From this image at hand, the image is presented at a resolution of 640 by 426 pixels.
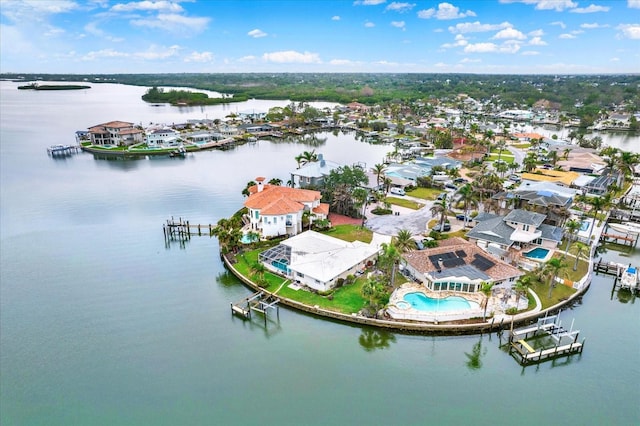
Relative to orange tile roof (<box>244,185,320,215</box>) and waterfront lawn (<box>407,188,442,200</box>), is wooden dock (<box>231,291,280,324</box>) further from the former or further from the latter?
waterfront lawn (<box>407,188,442,200</box>)

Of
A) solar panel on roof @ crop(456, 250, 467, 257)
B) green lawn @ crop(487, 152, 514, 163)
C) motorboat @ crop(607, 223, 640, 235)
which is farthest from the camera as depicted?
green lawn @ crop(487, 152, 514, 163)

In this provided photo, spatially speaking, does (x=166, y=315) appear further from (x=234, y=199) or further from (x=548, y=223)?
(x=548, y=223)

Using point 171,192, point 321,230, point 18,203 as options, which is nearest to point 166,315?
point 321,230

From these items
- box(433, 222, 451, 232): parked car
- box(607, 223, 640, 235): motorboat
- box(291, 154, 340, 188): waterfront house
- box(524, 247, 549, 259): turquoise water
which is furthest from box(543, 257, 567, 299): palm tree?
box(291, 154, 340, 188): waterfront house

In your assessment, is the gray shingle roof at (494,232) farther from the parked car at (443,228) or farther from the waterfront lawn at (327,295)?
the waterfront lawn at (327,295)

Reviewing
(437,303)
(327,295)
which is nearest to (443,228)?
(437,303)

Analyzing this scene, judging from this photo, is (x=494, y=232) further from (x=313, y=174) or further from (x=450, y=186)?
(x=313, y=174)
